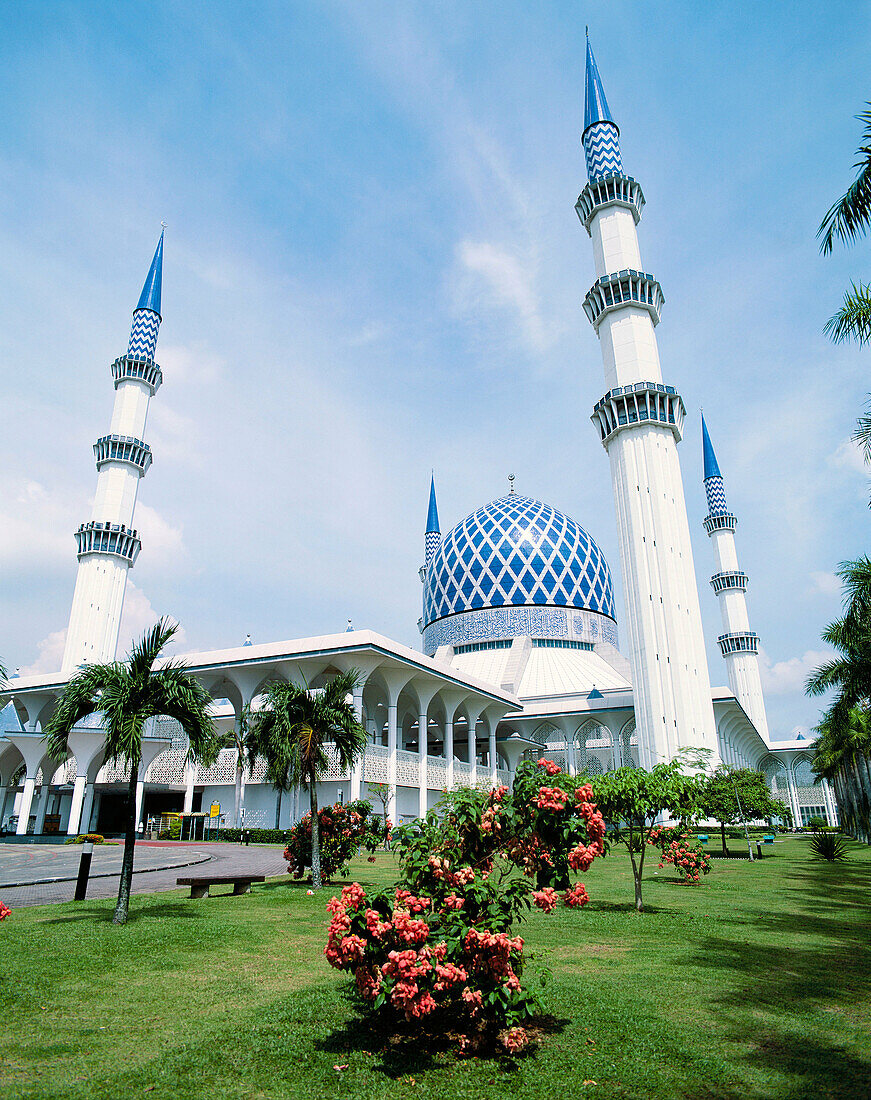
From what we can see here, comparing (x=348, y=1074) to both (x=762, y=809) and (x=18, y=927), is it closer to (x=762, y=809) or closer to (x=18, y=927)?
(x=18, y=927)

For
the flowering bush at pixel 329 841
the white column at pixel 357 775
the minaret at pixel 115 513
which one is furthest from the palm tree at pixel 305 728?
the minaret at pixel 115 513

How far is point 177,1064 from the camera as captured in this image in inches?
177

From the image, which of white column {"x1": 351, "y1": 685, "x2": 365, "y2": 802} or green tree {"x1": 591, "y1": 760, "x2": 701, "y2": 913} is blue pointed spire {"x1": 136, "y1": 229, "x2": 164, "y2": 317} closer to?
white column {"x1": 351, "y1": 685, "x2": 365, "y2": 802}

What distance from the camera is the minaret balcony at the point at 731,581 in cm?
5072

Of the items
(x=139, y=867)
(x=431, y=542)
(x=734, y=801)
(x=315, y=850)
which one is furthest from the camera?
(x=431, y=542)

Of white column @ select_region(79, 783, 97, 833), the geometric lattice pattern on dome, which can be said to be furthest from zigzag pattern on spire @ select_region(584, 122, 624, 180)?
white column @ select_region(79, 783, 97, 833)

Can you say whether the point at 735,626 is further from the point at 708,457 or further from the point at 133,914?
the point at 133,914

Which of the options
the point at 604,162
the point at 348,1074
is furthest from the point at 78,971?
the point at 604,162

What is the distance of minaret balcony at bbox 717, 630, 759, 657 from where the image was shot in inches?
1977

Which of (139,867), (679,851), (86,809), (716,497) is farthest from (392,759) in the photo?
(716,497)

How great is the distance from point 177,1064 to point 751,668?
168ft

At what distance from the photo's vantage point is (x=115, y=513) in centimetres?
3806

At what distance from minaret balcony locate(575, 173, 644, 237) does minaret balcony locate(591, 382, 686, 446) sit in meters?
9.40

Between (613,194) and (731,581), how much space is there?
26.8 m
